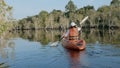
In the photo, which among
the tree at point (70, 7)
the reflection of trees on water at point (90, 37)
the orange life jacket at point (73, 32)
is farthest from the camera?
the tree at point (70, 7)

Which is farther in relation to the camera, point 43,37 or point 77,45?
point 43,37

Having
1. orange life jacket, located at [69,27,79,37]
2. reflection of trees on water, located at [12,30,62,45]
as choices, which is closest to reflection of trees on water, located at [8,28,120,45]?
reflection of trees on water, located at [12,30,62,45]

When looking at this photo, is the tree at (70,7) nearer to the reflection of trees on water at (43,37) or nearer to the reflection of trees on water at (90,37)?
the reflection of trees on water at (43,37)

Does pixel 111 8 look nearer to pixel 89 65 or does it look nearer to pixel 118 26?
pixel 118 26

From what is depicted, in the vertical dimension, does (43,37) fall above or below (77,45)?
above

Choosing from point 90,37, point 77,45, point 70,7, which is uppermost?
point 70,7

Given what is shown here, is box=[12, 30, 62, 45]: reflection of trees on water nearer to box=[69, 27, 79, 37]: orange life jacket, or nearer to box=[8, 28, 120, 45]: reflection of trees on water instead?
box=[8, 28, 120, 45]: reflection of trees on water

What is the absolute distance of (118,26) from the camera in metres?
127

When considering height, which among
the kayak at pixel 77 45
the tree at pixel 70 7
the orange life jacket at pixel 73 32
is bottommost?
the kayak at pixel 77 45

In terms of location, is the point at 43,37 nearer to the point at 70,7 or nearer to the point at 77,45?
the point at 77,45

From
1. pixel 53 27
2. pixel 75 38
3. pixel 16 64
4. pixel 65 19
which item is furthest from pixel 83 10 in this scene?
pixel 16 64

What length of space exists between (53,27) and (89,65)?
491 feet

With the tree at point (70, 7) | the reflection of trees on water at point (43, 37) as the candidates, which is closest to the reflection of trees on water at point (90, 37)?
the reflection of trees on water at point (43, 37)

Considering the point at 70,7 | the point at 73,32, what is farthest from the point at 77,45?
the point at 70,7
